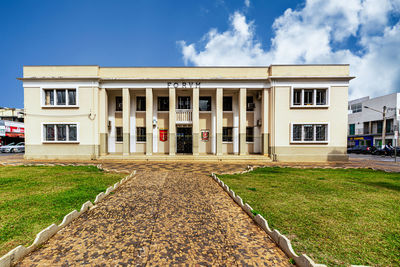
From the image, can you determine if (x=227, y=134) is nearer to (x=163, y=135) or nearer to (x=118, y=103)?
(x=163, y=135)

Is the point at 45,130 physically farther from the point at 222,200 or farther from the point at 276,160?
the point at 276,160

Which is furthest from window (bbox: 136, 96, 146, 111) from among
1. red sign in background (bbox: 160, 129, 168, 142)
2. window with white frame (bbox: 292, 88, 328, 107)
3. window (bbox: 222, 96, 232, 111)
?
window with white frame (bbox: 292, 88, 328, 107)

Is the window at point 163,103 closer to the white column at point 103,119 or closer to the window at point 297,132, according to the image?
the white column at point 103,119

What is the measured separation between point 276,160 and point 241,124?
4378 mm

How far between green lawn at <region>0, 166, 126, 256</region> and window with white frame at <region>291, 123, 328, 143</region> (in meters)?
15.1

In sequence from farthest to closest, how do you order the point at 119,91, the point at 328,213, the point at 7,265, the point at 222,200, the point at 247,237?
the point at 119,91 → the point at 222,200 → the point at 328,213 → the point at 247,237 → the point at 7,265

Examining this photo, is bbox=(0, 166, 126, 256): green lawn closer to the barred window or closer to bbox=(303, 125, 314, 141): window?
the barred window

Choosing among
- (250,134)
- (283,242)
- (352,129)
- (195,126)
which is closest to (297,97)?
(250,134)

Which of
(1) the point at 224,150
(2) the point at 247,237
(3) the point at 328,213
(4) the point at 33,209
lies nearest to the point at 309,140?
(1) the point at 224,150

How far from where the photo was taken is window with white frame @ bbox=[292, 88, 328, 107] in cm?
1598

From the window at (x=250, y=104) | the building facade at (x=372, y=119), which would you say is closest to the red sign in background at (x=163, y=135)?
the window at (x=250, y=104)

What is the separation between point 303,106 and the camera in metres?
15.7

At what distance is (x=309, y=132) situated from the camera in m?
16.0

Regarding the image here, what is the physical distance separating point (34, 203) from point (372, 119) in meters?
50.5
